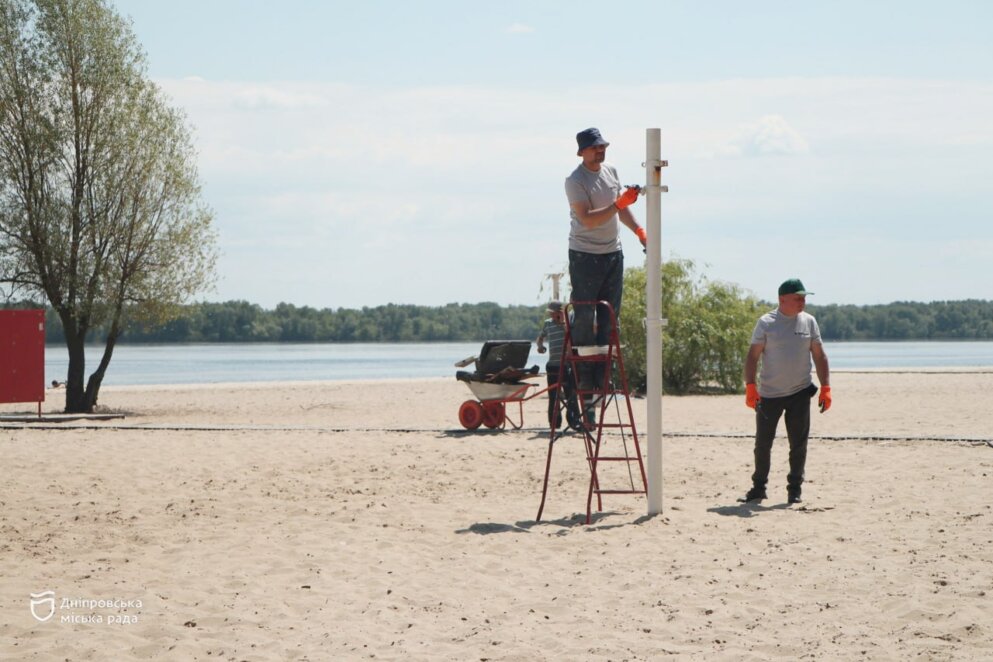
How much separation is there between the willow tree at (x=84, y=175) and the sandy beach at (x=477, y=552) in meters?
9.54

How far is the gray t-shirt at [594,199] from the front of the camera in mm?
8562

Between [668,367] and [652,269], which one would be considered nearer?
[652,269]

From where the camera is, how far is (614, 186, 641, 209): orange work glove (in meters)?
8.20

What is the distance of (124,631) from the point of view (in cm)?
550

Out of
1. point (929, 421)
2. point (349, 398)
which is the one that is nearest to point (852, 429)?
point (929, 421)

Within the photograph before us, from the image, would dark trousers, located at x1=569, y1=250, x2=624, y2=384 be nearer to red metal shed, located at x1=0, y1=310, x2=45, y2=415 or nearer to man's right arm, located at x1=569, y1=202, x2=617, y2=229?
man's right arm, located at x1=569, y1=202, x2=617, y2=229

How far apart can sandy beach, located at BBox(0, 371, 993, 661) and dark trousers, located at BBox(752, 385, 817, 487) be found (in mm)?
305

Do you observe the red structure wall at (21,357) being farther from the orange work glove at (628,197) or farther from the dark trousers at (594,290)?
the orange work glove at (628,197)

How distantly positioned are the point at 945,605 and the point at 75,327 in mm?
19634

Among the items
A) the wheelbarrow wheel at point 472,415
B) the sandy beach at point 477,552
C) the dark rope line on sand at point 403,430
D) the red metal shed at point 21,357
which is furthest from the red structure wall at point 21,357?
the wheelbarrow wheel at point 472,415

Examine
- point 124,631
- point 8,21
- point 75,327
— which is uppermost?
point 8,21

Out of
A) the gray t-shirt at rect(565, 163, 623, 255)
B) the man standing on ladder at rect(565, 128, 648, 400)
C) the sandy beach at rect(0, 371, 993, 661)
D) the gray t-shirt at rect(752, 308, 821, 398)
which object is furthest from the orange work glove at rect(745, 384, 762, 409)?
the gray t-shirt at rect(565, 163, 623, 255)

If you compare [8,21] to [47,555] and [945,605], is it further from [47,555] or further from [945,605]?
[945,605]

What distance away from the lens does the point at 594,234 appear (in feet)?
28.3
